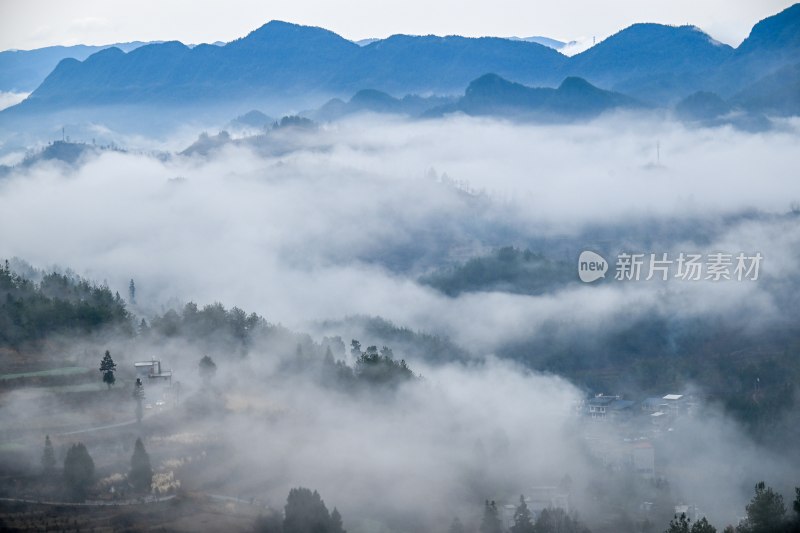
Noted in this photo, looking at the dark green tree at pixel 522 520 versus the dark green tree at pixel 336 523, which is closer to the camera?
the dark green tree at pixel 336 523

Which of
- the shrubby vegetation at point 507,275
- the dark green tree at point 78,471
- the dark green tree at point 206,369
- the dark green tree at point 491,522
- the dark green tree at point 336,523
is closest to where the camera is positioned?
the dark green tree at point 336,523

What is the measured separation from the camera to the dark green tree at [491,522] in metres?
58.6

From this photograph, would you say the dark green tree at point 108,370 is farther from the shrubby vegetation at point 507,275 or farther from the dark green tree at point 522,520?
the shrubby vegetation at point 507,275

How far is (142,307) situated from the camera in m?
123

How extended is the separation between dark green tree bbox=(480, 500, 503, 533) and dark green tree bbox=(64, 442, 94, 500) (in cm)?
2072

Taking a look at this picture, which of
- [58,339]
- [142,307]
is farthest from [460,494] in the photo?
[142,307]

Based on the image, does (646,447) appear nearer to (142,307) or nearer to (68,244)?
(142,307)

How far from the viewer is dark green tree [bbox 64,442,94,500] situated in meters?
53.9

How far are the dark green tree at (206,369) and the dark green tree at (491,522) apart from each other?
20.0 m

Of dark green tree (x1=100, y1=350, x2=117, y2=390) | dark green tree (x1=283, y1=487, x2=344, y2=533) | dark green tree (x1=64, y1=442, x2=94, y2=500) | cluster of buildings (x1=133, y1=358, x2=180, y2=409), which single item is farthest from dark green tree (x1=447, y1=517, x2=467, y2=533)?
dark green tree (x1=100, y1=350, x2=117, y2=390)

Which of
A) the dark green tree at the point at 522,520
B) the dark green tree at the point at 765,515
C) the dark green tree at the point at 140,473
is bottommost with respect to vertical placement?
the dark green tree at the point at 522,520

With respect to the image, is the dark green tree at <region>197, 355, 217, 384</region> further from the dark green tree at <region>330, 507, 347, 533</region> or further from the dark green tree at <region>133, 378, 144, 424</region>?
the dark green tree at <region>330, 507, 347, 533</region>

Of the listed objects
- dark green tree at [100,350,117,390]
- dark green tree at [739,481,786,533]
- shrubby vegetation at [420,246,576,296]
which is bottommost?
dark green tree at [739,481,786,533]

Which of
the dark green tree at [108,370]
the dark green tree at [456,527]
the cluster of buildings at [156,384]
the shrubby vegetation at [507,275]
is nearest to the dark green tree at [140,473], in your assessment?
the cluster of buildings at [156,384]
